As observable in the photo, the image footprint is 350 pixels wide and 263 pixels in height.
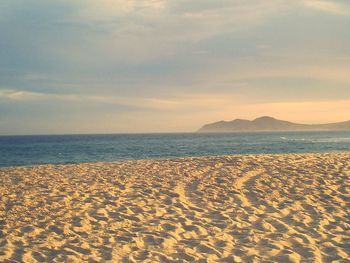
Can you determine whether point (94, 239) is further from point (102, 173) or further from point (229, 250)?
point (102, 173)

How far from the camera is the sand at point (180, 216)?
7.36 metres

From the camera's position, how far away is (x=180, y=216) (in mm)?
9430

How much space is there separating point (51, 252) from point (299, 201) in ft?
22.7

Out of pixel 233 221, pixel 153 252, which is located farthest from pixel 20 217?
pixel 233 221

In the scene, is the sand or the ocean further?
the ocean

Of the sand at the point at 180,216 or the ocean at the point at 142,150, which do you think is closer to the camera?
the sand at the point at 180,216

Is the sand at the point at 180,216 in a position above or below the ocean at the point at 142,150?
above

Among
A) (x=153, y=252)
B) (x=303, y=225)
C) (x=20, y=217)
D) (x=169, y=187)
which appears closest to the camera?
(x=153, y=252)

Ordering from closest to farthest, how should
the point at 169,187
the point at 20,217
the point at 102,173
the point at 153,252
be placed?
the point at 153,252, the point at 20,217, the point at 169,187, the point at 102,173

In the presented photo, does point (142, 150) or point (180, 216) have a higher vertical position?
point (180, 216)

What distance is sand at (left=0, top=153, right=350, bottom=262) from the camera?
7.36 m

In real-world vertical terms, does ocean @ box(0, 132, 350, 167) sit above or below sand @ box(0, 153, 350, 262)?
below

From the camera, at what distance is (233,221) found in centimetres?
911

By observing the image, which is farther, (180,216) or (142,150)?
(142,150)
